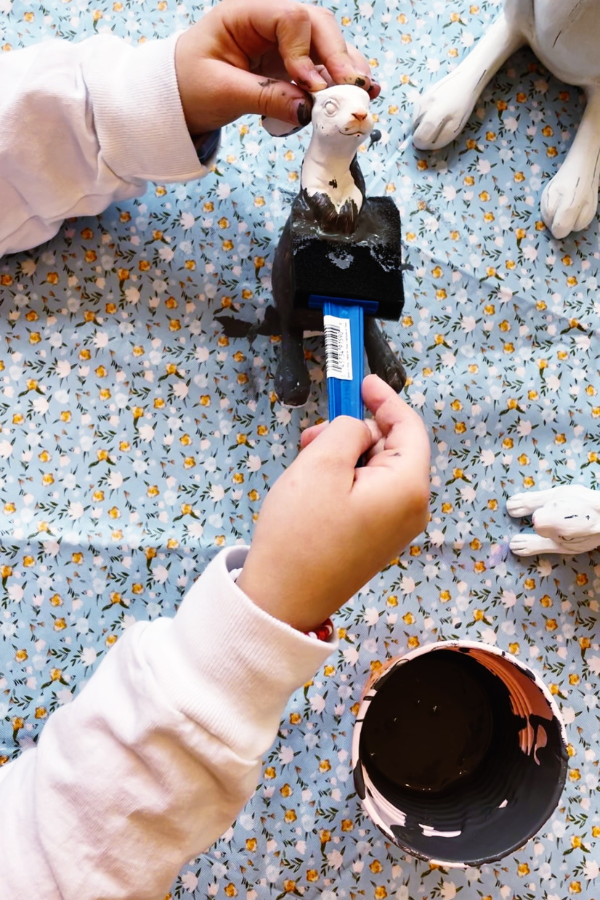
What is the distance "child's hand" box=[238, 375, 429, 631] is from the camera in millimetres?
466

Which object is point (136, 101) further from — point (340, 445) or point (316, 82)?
point (340, 445)

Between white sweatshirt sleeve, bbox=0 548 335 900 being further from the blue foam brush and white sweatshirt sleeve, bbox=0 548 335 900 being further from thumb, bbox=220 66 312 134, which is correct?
thumb, bbox=220 66 312 134

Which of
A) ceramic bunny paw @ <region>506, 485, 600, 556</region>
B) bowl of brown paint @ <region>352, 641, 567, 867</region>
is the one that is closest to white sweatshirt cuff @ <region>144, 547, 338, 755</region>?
bowl of brown paint @ <region>352, 641, 567, 867</region>

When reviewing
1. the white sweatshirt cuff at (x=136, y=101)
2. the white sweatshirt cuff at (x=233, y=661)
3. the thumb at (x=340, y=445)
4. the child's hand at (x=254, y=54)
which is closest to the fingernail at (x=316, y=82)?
the child's hand at (x=254, y=54)

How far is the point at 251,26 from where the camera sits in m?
0.58

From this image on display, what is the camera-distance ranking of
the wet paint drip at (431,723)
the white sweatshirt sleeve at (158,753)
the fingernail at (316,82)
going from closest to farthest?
the white sweatshirt sleeve at (158,753), the fingernail at (316,82), the wet paint drip at (431,723)

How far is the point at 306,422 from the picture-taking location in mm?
693

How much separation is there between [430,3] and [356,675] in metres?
0.68

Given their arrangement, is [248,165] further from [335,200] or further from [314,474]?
[314,474]

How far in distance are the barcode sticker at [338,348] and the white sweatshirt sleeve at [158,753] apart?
18cm

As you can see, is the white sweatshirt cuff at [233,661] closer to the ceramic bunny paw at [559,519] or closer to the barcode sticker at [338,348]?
the barcode sticker at [338,348]

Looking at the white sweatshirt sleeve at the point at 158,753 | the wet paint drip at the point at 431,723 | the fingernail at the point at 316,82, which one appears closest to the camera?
the white sweatshirt sleeve at the point at 158,753

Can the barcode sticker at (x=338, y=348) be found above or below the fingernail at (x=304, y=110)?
below

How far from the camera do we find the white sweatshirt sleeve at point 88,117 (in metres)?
0.59
